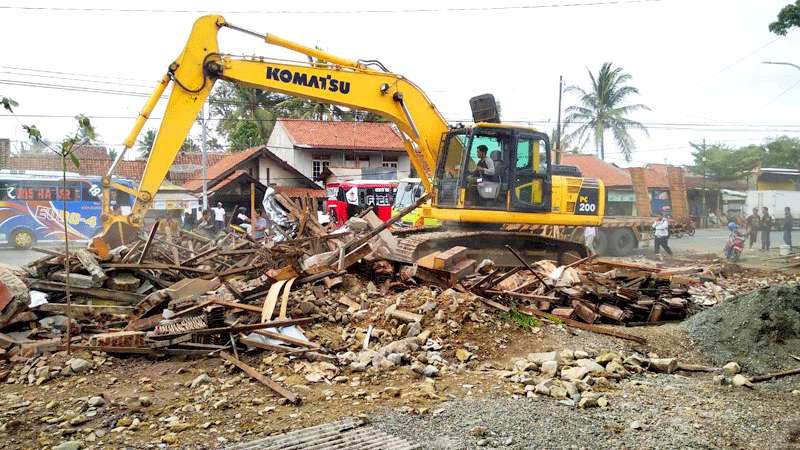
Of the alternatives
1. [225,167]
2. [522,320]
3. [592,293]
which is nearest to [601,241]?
[592,293]

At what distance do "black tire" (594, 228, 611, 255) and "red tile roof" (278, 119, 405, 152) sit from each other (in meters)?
18.5

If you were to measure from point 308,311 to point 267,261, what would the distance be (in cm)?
254

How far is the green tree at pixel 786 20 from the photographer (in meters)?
14.6

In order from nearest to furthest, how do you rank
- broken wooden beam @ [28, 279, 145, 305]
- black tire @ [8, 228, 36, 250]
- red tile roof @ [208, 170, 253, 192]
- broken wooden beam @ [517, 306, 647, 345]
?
broken wooden beam @ [517, 306, 647, 345] < broken wooden beam @ [28, 279, 145, 305] < black tire @ [8, 228, 36, 250] < red tile roof @ [208, 170, 253, 192]

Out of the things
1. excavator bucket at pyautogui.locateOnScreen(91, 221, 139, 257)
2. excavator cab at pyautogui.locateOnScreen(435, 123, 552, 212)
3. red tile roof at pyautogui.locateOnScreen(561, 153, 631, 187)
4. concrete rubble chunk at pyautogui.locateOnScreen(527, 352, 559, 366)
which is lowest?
concrete rubble chunk at pyautogui.locateOnScreen(527, 352, 559, 366)

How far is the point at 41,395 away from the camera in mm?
5504

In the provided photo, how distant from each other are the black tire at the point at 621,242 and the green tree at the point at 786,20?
654cm

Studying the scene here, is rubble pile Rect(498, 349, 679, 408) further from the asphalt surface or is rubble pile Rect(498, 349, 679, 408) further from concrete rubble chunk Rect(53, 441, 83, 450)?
the asphalt surface

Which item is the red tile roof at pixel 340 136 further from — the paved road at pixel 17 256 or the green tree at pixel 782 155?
the green tree at pixel 782 155

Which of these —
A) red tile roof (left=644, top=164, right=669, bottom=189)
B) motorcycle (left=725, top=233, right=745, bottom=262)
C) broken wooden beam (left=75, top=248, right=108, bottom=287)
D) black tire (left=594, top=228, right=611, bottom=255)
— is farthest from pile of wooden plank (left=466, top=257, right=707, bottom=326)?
red tile roof (left=644, top=164, right=669, bottom=189)

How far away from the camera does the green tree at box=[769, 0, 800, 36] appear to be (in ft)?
47.8

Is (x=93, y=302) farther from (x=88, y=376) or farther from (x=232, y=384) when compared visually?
(x=232, y=384)

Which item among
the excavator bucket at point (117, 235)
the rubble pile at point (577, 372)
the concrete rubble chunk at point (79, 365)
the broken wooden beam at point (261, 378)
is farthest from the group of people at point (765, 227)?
the concrete rubble chunk at point (79, 365)

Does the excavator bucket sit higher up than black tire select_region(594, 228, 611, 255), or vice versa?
the excavator bucket
